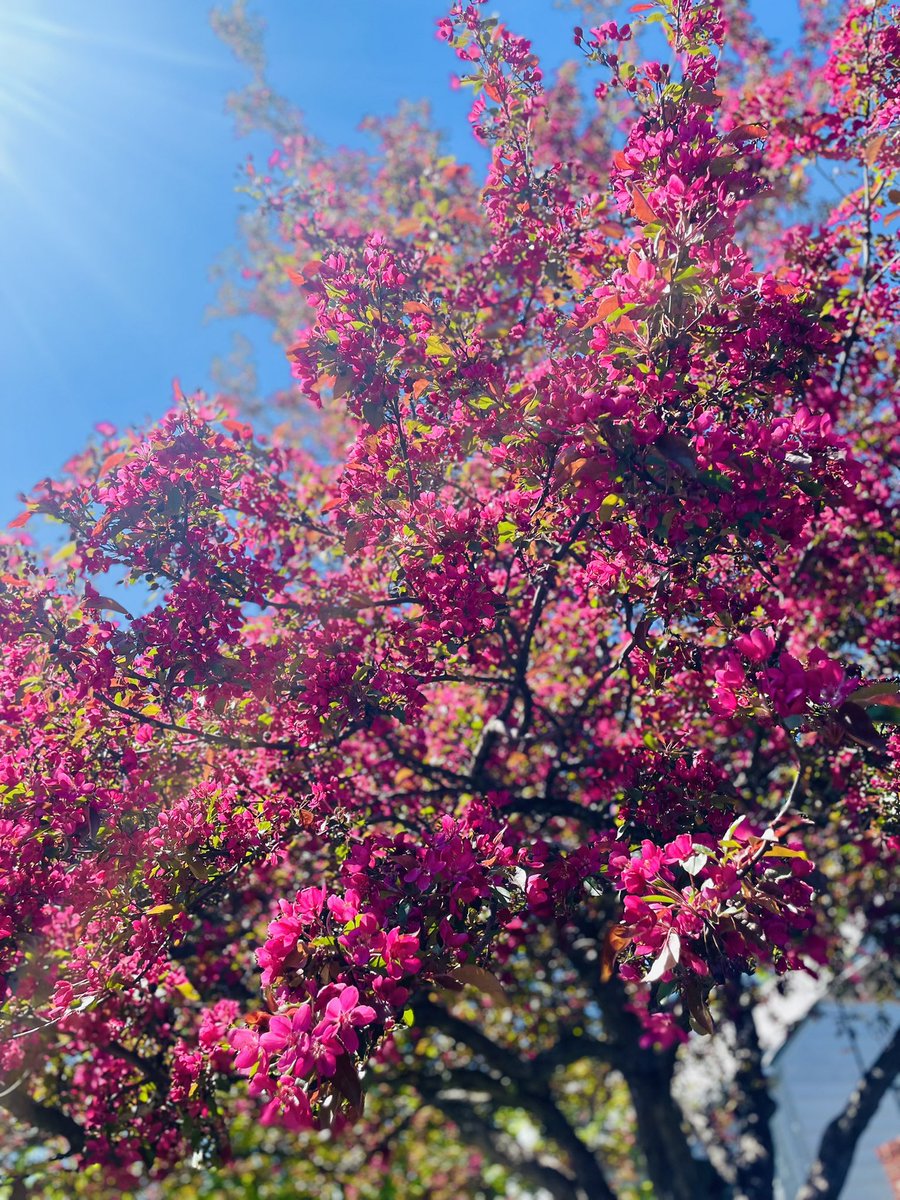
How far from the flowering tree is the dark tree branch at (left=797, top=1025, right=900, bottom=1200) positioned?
2.19 m

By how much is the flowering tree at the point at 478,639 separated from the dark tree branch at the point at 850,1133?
7.20 feet

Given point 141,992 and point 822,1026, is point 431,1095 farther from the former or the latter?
point 822,1026

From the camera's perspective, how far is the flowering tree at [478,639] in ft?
11.6

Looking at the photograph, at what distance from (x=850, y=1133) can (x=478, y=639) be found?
7.08 m

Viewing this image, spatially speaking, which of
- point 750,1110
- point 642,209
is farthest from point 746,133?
point 750,1110

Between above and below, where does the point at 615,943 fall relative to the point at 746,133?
below

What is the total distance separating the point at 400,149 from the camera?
13656mm

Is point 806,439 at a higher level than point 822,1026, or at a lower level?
higher

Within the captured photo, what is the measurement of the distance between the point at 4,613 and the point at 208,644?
125cm

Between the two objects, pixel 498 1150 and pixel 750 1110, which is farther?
pixel 498 1150

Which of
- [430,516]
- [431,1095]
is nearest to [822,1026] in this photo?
[431,1095]

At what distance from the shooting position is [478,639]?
19.4 feet

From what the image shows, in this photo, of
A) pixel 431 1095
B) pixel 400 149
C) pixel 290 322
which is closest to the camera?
pixel 431 1095

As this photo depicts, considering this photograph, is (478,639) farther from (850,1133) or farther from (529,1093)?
(850,1133)
